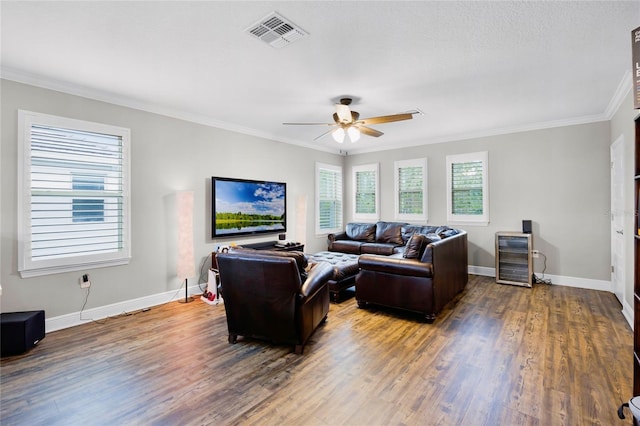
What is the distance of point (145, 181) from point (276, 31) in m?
2.77

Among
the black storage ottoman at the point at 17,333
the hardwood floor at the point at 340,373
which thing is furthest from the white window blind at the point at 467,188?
the black storage ottoman at the point at 17,333

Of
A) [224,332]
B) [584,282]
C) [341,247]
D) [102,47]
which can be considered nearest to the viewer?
[102,47]

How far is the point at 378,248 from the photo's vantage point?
5.90 meters

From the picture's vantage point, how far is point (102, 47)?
2.66m

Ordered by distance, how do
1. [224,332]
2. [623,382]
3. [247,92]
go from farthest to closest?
[247,92]
[224,332]
[623,382]

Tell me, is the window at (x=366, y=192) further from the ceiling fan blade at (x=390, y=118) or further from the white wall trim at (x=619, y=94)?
the white wall trim at (x=619, y=94)

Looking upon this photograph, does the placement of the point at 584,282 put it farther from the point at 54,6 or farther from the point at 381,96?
the point at 54,6

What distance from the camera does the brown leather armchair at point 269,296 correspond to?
8.84ft

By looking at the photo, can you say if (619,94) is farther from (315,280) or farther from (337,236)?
(337,236)

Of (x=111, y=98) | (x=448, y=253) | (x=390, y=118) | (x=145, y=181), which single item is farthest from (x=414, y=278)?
(x=111, y=98)

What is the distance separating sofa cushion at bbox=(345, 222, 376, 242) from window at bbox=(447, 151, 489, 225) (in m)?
1.54

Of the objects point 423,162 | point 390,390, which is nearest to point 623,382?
point 390,390

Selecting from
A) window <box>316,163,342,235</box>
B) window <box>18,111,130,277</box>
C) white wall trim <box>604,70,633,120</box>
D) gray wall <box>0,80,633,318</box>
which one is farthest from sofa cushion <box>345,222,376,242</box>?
window <box>18,111,130,277</box>

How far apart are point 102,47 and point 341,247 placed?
4827mm
